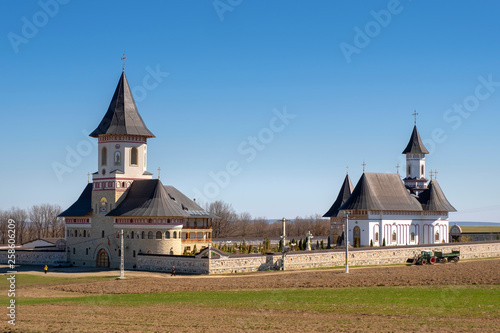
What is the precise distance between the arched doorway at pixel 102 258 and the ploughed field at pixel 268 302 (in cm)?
982

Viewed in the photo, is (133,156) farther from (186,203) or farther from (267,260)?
(267,260)

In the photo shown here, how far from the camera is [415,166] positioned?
82938mm

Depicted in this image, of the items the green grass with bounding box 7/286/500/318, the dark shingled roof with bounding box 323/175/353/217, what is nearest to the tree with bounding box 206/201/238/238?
the dark shingled roof with bounding box 323/175/353/217

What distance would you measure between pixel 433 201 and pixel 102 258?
39162mm

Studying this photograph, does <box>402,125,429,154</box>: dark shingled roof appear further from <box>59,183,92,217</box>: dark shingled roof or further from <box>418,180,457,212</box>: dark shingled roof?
<box>59,183,92,217</box>: dark shingled roof

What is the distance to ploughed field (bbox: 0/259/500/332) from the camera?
78.1ft

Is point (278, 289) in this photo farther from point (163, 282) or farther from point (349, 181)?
point (349, 181)

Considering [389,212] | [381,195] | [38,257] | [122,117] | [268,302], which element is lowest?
[38,257]

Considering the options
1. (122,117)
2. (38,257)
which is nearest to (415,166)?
(122,117)

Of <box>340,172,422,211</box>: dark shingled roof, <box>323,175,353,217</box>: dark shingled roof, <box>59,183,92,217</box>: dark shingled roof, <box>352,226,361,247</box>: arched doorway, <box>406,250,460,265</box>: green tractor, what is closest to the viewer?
<box>406,250,460,265</box>: green tractor

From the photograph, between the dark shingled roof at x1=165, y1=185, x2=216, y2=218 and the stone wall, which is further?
the stone wall

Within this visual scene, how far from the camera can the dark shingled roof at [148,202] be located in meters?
52.3

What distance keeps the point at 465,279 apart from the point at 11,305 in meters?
25.3

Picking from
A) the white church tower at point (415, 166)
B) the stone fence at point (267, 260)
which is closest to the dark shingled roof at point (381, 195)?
the white church tower at point (415, 166)
